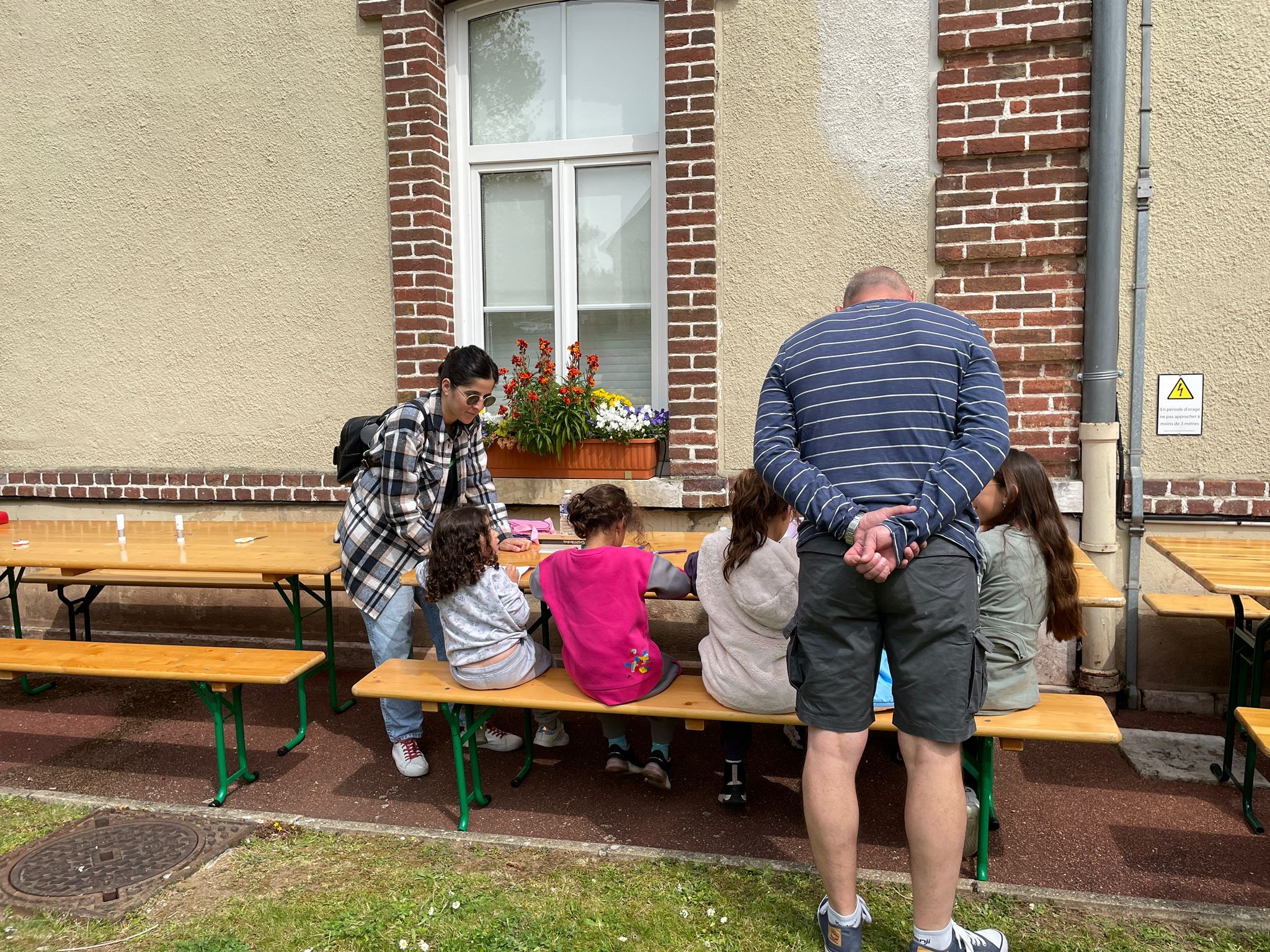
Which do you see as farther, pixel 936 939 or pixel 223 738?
pixel 223 738

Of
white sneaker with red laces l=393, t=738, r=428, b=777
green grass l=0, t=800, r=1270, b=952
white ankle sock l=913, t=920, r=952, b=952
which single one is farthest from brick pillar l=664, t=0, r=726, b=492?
white ankle sock l=913, t=920, r=952, b=952

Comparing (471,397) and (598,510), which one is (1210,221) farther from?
(471,397)

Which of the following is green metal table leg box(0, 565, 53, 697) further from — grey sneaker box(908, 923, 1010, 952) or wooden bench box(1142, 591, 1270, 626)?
wooden bench box(1142, 591, 1270, 626)

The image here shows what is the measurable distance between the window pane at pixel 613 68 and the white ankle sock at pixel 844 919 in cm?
439

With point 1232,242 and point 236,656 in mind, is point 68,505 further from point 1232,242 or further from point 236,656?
point 1232,242

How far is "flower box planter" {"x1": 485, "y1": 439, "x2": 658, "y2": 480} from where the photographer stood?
207 inches

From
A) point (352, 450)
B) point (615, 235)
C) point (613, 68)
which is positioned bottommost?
A: point (352, 450)

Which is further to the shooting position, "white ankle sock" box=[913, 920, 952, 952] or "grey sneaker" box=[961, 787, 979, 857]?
"grey sneaker" box=[961, 787, 979, 857]

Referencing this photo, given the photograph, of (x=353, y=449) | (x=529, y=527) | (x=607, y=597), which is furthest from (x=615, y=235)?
(x=607, y=597)

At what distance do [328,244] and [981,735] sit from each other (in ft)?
15.1

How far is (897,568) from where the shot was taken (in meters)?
2.42

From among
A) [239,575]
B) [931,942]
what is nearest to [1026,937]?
[931,942]

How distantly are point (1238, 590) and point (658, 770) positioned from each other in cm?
225

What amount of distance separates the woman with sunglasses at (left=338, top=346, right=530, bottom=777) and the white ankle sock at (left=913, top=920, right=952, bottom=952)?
220 centimetres
